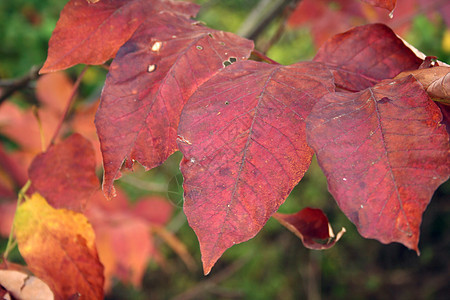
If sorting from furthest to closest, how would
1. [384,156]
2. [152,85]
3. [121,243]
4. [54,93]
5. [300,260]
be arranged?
[300,260]
[54,93]
[121,243]
[152,85]
[384,156]

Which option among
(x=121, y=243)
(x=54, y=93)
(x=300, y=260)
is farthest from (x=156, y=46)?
(x=300, y=260)

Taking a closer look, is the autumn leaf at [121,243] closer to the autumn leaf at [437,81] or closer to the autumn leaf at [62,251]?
the autumn leaf at [62,251]

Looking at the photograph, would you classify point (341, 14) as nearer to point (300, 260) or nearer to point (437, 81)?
point (437, 81)

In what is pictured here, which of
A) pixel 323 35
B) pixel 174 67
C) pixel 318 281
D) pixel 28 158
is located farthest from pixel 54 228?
pixel 318 281

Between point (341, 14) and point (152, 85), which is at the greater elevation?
point (152, 85)

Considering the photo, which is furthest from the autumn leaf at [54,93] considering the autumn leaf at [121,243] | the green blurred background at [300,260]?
the green blurred background at [300,260]

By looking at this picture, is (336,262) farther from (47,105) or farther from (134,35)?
(134,35)
